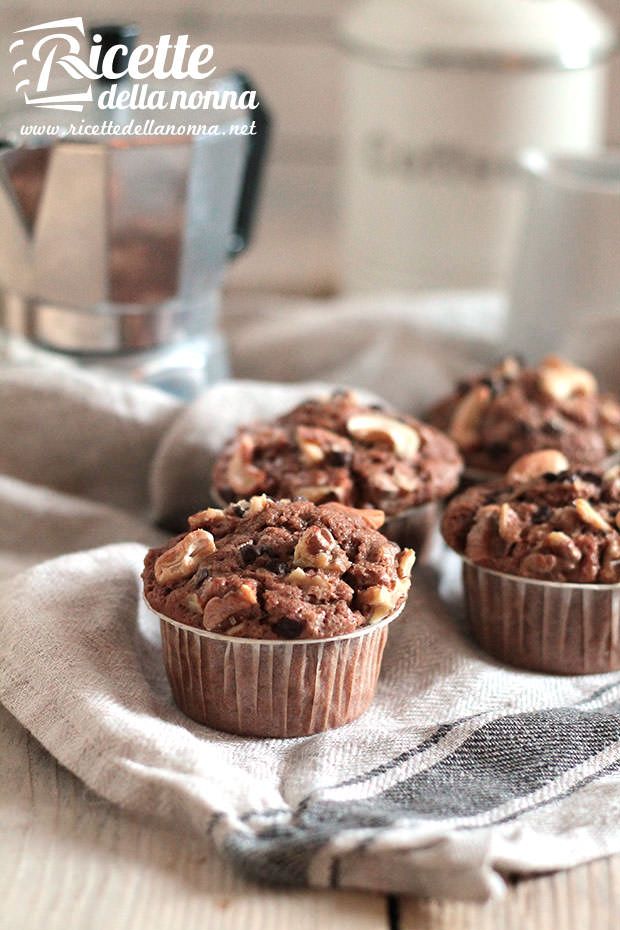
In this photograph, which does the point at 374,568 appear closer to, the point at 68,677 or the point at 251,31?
the point at 68,677

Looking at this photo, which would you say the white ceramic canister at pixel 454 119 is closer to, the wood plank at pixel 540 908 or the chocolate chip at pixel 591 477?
the chocolate chip at pixel 591 477

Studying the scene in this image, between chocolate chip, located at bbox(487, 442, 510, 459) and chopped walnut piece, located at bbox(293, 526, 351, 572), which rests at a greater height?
chopped walnut piece, located at bbox(293, 526, 351, 572)

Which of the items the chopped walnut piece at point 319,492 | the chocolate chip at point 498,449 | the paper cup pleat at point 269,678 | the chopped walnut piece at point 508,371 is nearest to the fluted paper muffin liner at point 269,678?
the paper cup pleat at point 269,678

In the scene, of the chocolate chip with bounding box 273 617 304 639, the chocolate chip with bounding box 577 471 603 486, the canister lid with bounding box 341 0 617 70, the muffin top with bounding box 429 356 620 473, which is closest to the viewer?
the chocolate chip with bounding box 273 617 304 639

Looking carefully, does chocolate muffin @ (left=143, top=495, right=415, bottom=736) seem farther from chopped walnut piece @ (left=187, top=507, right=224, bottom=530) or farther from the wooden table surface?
the wooden table surface

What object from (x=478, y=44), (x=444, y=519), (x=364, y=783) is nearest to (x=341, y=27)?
(x=478, y=44)

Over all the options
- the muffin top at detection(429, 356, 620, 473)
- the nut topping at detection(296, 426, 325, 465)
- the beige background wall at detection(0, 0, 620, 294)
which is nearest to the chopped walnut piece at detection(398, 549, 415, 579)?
the nut topping at detection(296, 426, 325, 465)

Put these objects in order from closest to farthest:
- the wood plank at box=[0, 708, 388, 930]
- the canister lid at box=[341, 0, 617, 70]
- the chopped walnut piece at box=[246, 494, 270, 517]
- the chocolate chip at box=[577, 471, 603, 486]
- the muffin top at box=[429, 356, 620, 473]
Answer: the wood plank at box=[0, 708, 388, 930] → the chopped walnut piece at box=[246, 494, 270, 517] → the chocolate chip at box=[577, 471, 603, 486] → the muffin top at box=[429, 356, 620, 473] → the canister lid at box=[341, 0, 617, 70]
